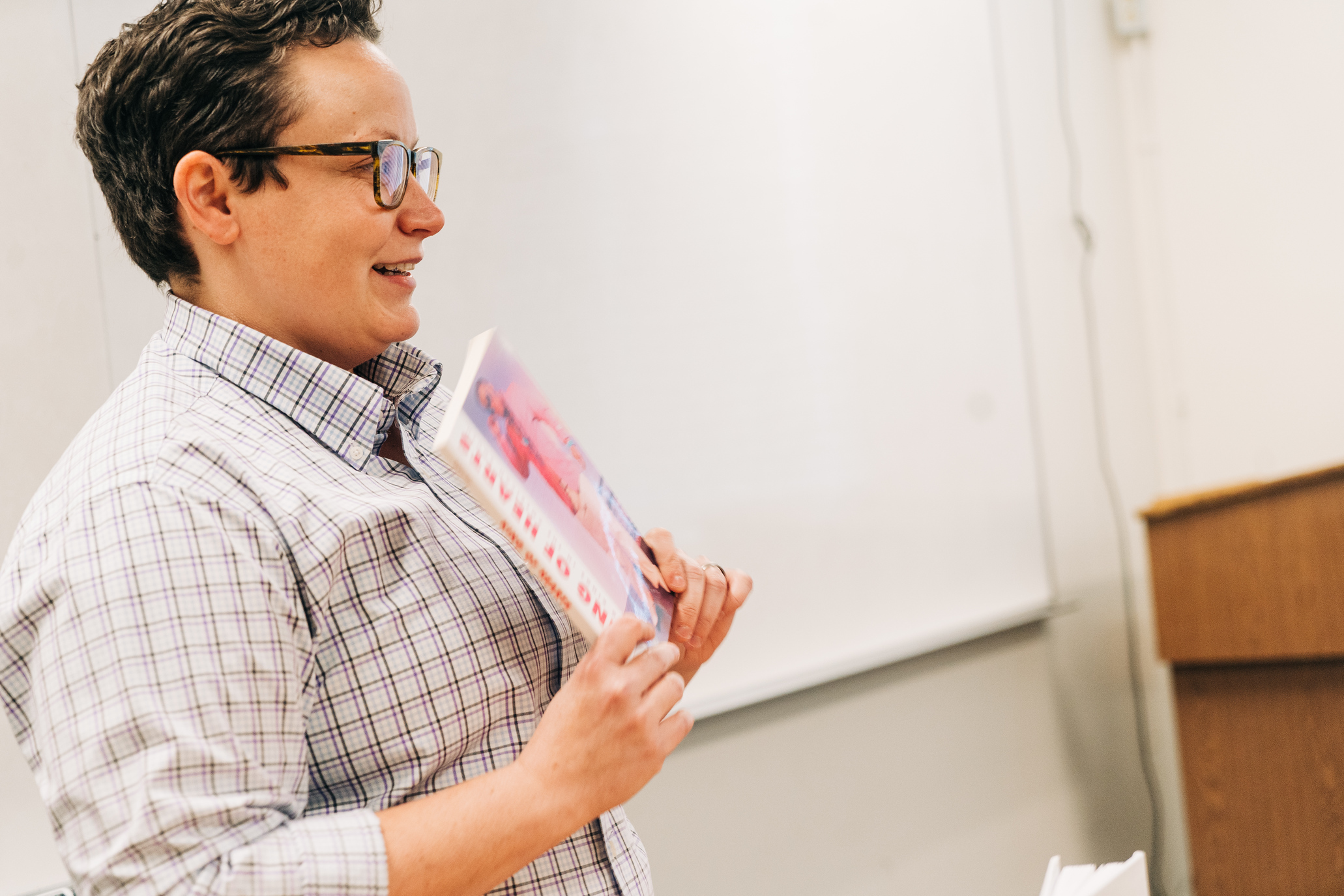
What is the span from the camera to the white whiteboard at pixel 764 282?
5.31 feet

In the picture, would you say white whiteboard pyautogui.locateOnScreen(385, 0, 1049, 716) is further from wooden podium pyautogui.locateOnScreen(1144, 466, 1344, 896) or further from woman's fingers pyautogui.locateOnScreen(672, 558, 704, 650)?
woman's fingers pyautogui.locateOnScreen(672, 558, 704, 650)

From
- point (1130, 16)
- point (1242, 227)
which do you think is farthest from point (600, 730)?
point (1130, 16)

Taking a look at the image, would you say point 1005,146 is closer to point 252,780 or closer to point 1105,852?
point 1105,852

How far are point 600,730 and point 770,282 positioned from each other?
4.60 feet

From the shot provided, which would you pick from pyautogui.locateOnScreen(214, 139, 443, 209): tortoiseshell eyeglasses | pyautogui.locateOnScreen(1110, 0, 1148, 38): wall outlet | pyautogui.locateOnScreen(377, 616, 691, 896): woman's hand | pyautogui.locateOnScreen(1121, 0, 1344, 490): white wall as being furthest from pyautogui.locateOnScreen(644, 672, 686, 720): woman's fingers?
pyautogui.locateOnScreen(1110, 0, 1148, 38): wall outlet

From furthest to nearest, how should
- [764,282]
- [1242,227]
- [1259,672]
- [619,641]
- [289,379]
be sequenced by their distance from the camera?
1. [1242,227]
2. [1259,672]
3. [764,282]
4. [289,379]
5. [619,641]

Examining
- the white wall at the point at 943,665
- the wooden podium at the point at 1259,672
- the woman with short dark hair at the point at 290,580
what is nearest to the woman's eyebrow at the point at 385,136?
the woman with short dark hair at the point at 290,580

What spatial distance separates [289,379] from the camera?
2.75 feet

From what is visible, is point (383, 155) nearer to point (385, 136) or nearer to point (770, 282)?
point (385, 136)

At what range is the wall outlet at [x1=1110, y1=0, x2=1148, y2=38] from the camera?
10.2 feet

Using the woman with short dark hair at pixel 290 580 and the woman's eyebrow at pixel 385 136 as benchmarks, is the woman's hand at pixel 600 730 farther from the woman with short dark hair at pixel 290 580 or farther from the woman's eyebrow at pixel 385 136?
the woman's eyebrow at pixel 385 136

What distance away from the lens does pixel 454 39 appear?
1585 millimetres

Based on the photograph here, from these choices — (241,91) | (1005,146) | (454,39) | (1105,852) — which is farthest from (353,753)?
(1105,852)

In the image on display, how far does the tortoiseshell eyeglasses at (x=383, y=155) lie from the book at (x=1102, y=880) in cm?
78
